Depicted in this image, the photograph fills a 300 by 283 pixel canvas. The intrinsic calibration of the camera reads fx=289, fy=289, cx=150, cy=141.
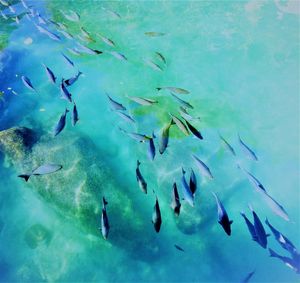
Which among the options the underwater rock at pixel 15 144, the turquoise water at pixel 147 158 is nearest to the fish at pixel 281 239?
the turquoise water at pixel 147 158

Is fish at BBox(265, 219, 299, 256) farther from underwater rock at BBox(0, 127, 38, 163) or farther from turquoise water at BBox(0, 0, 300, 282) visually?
underwater rock at BBox(0, 127, 38, 163)

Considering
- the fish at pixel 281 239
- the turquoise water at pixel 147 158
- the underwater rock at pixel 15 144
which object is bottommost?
the turquoise water at pixel 147 158

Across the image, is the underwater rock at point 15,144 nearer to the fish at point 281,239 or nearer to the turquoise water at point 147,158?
the turquoise water at point 147,158

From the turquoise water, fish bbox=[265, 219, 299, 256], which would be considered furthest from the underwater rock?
fish bbox=[265, 219, 299, 256]

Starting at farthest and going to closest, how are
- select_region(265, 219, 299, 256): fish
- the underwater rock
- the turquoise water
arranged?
the underwater rock
the turquoise water
select_region(265, 219, 299, 256): fish

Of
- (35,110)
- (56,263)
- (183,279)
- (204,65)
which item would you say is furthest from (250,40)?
(56,263)

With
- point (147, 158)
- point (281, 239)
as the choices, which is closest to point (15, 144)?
point (147, 158)

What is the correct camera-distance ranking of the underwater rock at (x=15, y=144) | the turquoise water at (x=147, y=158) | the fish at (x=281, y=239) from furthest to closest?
the underwater rock at (x=15, y=144)
the turquoise water at (x=147, y=158)
the fish at (x=281, y=239)
